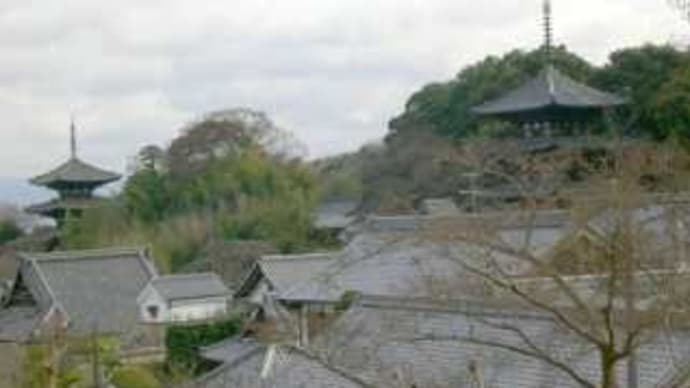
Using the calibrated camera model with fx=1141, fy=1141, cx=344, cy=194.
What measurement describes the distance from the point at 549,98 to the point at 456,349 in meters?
18.1

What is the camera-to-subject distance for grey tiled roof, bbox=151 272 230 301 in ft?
95.9

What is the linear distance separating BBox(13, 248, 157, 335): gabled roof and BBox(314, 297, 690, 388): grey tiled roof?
15994mm

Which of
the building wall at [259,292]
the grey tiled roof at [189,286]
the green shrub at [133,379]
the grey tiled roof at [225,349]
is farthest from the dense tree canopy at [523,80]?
the green shrub at [133,379]

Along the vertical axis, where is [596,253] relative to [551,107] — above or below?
below

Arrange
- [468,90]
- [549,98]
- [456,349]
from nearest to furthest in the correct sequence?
[456,349] → [549,98] → [468,90]

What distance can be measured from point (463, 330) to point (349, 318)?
149cm

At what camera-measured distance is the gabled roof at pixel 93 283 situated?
28.6 metres

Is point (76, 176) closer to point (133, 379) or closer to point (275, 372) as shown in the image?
point (133, 379)

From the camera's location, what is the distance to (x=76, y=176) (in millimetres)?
45844

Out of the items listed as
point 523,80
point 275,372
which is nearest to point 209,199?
point 523,80

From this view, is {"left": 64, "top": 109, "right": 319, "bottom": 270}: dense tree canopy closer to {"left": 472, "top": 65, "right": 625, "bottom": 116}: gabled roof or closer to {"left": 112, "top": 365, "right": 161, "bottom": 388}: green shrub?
{"left": 472, "top": 65, "right": 625, "bottom": 116}: gabled roof

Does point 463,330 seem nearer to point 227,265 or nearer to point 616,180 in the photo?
point 616,180

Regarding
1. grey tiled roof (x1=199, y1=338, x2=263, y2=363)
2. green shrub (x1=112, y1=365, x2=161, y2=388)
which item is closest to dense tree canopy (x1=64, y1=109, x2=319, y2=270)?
grey tiled roof (x1=199, y1=338, x2=263, y2=363)

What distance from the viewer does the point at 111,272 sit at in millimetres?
30344
